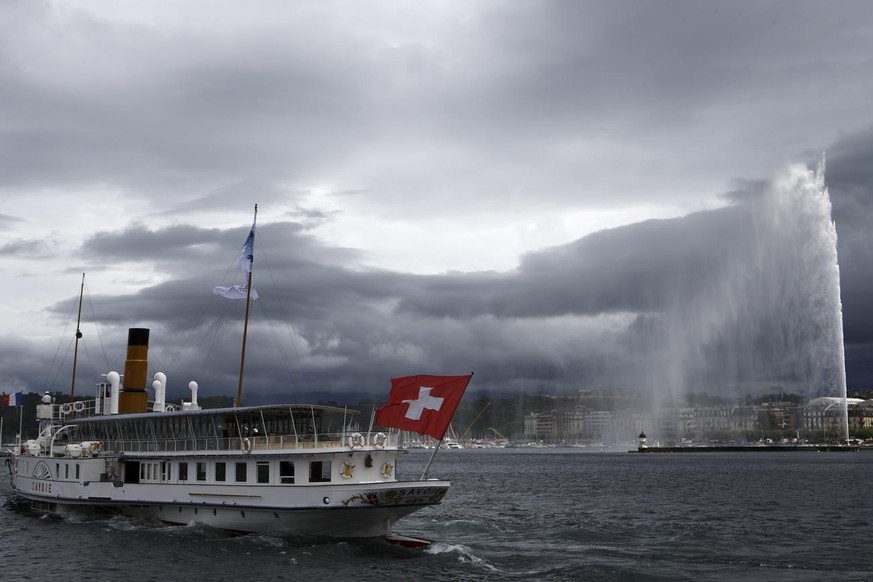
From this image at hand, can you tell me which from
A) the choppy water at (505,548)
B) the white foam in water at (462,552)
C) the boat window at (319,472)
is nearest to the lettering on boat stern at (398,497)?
the boat window at (319,472)

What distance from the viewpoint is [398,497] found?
34500mm

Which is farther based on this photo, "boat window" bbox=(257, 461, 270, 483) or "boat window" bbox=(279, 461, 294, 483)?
"boat window" bbox=(257, 461, 270, 483)

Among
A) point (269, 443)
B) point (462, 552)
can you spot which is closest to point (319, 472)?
point (269, 443)

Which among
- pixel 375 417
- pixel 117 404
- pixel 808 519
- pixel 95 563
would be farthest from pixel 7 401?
pixel 808 519

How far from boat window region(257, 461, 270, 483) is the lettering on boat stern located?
4.51 meters

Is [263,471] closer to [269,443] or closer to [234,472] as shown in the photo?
[269,443]

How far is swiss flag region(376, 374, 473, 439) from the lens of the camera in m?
33.2

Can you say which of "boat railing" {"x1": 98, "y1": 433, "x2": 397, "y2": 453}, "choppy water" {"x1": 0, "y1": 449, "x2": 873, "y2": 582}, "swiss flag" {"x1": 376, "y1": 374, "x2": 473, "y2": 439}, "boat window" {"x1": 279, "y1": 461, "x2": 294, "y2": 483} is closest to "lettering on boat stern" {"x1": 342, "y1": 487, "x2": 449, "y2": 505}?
"choppy water" {"x1": 0, "y1": 449, "x2": 873, "y2": 582}

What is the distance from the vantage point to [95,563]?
113ft

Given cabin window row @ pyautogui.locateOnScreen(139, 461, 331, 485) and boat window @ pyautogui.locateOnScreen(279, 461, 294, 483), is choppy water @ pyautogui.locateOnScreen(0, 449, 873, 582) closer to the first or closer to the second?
cabin window row @ pyautogui.locateOnScreen(139, 461, 331, 485)

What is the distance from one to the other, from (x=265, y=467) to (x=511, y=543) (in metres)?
11.7

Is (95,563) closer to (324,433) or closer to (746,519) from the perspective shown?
(324,433)

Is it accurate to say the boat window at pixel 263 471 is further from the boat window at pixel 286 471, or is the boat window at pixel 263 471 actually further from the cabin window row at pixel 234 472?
the boat window at pixel 286 471

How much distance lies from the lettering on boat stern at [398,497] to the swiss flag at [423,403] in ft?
8.99
